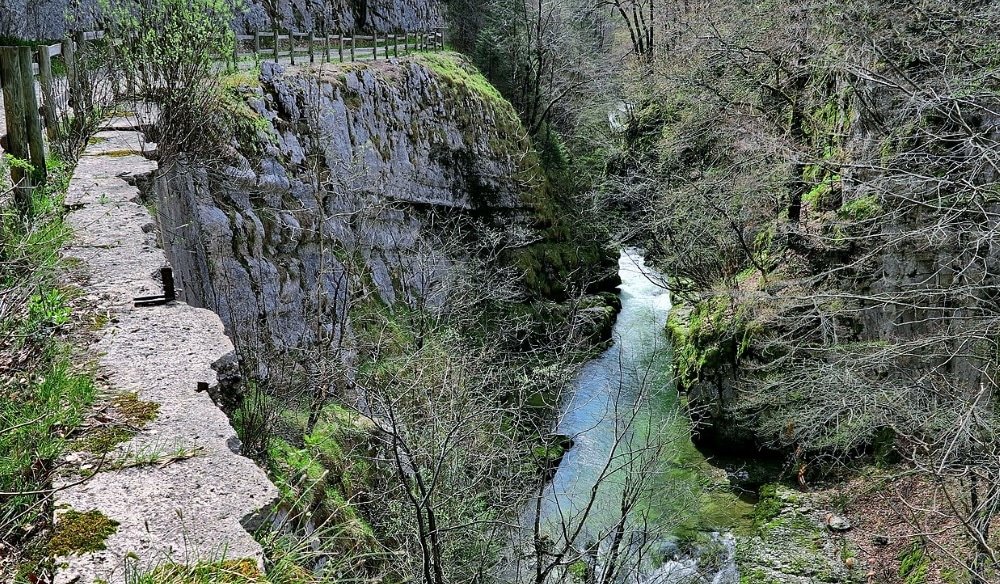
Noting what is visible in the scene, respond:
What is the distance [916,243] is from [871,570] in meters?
5.29

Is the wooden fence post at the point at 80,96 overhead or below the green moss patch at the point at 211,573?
overhead

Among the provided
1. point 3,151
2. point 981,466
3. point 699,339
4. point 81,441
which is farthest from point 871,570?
point 3,151

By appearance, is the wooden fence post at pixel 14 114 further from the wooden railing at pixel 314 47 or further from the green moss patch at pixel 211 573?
the wooden railing at pixel 314 47

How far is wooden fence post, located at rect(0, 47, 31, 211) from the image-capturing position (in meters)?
5.87

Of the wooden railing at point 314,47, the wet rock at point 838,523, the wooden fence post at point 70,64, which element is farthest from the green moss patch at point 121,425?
the wet rock at point 838,523

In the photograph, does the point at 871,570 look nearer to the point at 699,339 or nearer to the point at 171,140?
the point at 699,339

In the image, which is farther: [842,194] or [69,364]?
[842,194]

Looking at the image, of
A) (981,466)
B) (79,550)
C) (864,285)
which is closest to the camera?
(79,550)

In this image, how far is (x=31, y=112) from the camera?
20.1 ft

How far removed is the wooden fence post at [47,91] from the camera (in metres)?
7.19

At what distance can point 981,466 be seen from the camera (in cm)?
798

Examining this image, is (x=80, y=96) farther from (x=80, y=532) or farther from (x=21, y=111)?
(x=80, y=532)

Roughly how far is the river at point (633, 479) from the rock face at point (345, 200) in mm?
4333

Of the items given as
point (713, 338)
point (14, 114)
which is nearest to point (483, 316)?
point (713, 338)
